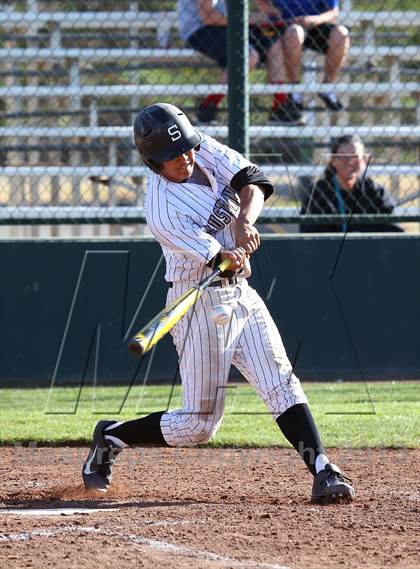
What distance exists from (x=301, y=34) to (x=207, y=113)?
1080 millimetres

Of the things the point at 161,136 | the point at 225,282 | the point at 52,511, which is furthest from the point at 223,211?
the point at 52,511

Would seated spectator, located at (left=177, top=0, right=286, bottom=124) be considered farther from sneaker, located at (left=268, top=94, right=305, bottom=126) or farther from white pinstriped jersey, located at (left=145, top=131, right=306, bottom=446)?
white pinstriped jersey, located at (left=145, top=131, right=306, bottom=446)

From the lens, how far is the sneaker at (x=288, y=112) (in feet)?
31.2

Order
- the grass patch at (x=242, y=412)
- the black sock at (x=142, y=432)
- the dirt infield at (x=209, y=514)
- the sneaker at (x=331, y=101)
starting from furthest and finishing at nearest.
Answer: the sneaker at (x=331, y=101) < the grass patch at (x=242, y=412) < the black sock at (x=142, y=432) < the dirt infield at (x=209, y=514)

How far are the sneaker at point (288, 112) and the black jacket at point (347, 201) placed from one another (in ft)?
3.84

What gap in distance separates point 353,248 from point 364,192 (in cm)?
51

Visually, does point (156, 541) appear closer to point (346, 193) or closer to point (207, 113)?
point (346, 193)

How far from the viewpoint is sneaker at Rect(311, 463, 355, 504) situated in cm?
423

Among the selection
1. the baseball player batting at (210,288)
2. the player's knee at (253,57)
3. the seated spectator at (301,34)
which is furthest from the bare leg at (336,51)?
the baseball player batting at (210,288)

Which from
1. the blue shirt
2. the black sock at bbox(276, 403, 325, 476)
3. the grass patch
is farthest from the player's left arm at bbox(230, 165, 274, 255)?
the blue shirt

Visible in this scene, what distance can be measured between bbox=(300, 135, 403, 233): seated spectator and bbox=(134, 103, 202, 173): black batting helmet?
13.2ft

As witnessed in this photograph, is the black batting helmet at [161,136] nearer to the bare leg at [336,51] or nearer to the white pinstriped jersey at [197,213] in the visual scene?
the white pinstriped jersey at [197,213]

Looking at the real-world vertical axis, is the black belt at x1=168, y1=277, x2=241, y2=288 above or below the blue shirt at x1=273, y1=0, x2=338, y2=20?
below

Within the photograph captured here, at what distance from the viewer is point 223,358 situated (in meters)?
4.46
